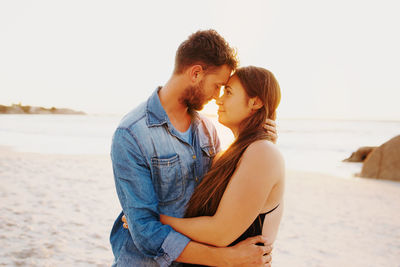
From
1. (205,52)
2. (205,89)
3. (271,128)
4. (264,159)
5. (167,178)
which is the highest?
(205,52)

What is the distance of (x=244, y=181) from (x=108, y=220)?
4705 mm

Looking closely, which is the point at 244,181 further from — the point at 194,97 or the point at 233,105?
the point at 194,97

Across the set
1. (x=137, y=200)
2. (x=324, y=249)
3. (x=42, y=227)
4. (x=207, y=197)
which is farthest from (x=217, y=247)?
(x=42, y=227)

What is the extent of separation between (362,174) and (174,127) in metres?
10.2

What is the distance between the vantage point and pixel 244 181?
1.97 meters

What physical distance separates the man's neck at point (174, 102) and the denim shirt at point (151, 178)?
0.09 metres

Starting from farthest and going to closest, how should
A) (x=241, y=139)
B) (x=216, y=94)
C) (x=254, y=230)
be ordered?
(x=216, y=94) → (x=241, y=139) → (x=254, y=230)

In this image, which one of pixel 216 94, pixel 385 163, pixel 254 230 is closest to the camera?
pixel 254 230

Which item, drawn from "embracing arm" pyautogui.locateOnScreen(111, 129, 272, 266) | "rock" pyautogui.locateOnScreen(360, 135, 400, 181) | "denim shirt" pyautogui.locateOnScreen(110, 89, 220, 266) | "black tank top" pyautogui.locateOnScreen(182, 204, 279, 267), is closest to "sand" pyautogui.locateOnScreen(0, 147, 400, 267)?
"rock" pyautogui.locateOnScreen(360, 135, 400, 181)

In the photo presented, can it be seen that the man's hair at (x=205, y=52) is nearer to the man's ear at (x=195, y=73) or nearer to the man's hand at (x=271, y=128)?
the man's ear at (x=195, y=73)

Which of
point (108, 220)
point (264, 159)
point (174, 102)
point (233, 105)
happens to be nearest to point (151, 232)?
point (264, 159)

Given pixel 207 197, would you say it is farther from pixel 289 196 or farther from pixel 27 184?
pixel 27 184

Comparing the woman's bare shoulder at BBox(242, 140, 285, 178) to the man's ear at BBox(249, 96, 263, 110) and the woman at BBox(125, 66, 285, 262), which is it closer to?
the woman at BBox(125, 66, 285, 262)

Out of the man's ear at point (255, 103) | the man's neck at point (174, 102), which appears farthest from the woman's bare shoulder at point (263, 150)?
the man's neck at point (174, 102)
